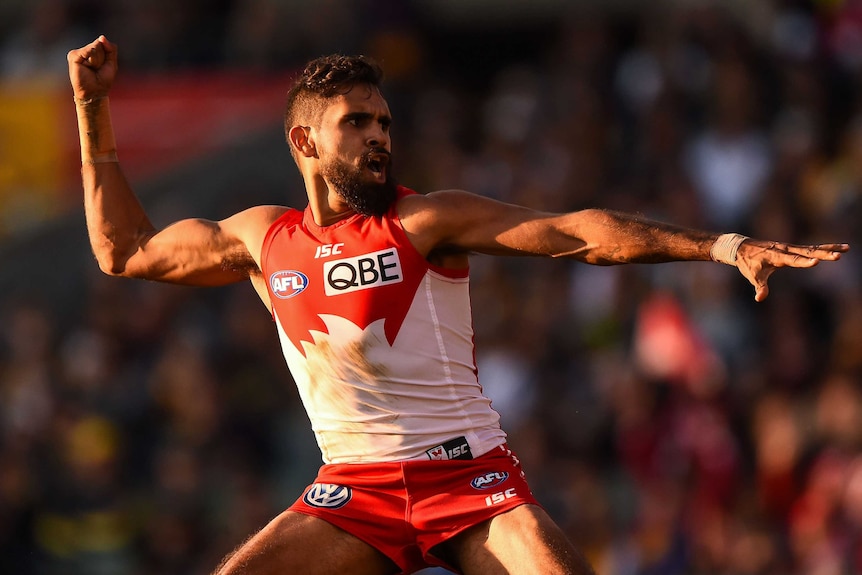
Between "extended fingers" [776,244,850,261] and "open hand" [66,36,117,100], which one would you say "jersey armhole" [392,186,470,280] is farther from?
"open hand" [66,36,117,100]

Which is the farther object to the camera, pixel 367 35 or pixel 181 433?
pixel 367 35

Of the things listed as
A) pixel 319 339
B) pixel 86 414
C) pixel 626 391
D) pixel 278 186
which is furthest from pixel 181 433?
pixel 319 339

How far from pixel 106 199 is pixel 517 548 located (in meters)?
2.85

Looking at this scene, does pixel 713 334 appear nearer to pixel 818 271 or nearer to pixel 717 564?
pixel 818 271

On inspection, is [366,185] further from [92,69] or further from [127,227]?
[92,69]

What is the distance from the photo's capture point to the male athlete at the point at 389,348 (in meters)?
6.38

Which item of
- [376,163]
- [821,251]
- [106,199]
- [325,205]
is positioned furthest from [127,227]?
[821,251]

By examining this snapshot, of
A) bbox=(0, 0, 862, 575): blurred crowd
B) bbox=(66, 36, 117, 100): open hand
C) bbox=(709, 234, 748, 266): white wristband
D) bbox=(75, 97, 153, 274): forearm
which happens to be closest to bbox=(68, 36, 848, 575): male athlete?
bbox=(709, 234, 748, 266): white wristband

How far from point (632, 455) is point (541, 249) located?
204 inches

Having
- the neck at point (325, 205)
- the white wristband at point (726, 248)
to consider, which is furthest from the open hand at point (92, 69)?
the white wristband at point (726, 248)

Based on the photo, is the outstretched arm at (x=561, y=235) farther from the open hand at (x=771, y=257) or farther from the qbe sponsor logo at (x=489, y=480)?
the qbe sponsor logo at (x=489, y=480)

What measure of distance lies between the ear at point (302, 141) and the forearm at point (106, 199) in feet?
3.23

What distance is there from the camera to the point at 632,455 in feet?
36.9

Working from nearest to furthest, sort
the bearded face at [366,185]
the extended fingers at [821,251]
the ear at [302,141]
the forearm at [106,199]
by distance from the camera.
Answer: the extended fingers at [821,251] → the bearded face at [366,185] → the ear at [302,141] → the forearm at [106,199]
